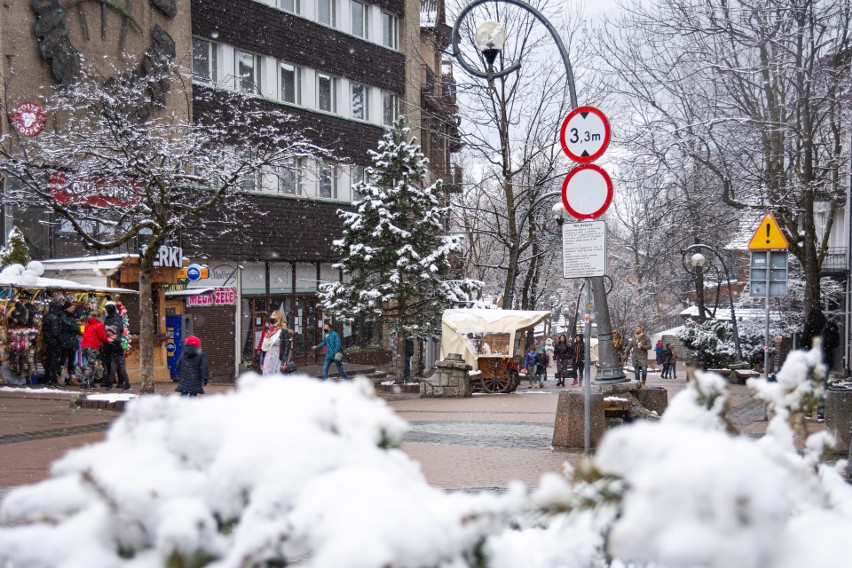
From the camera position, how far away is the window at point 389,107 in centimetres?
4338

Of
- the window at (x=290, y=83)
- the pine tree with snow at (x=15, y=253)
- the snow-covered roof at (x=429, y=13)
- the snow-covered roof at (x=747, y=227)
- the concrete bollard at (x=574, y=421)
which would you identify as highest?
the snow-covered roof at (x=429, y=13)

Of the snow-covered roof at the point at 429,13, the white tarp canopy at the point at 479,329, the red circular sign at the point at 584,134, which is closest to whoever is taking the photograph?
the red circular sign at the point at 584,134

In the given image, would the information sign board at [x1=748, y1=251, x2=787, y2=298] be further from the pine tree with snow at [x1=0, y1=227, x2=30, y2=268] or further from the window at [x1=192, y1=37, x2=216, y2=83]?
the window at [x1=192, y1=37, x2=216, y2=83]

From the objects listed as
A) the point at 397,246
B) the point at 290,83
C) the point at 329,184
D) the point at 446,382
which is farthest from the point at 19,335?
the point at 329,184

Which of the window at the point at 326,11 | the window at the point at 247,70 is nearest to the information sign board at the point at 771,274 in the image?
the window at the point at 247,70

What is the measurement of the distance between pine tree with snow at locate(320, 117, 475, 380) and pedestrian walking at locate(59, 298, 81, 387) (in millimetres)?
8518

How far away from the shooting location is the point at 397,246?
30.2 meters

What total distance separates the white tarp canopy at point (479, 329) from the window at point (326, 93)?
13038 millimetres

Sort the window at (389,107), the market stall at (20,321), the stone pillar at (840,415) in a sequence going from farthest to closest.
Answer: the window at (389,107) < the market stall at (20,321) < the stone pillar at (840,415)

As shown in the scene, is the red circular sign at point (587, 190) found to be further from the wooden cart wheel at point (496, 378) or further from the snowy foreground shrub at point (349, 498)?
Answer: the wooden cart wheel at point (496, 378)

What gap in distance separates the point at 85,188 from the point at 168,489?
20335 mm

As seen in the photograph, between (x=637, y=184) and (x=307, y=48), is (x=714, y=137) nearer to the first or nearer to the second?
(x=637, y=184)

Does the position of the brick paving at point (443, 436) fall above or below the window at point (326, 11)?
below

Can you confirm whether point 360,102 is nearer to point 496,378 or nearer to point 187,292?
point 187,292
